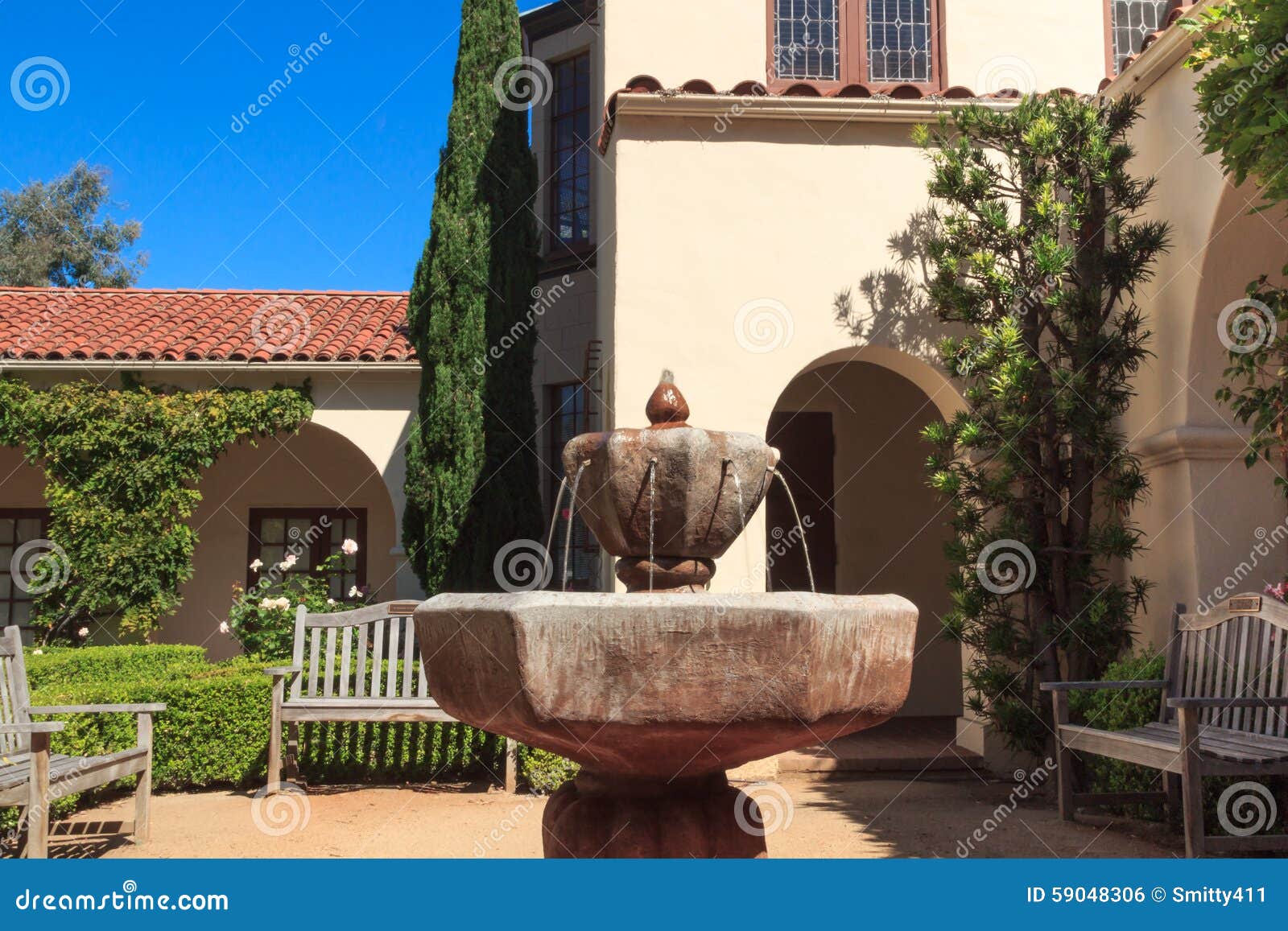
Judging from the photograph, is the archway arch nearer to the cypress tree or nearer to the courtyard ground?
the cypress tree

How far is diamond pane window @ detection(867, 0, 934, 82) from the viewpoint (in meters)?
9.32

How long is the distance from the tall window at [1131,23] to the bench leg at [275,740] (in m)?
8.24

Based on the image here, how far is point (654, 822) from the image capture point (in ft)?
11.7

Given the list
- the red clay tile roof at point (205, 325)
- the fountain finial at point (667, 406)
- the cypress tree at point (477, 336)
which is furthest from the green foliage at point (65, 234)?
the fountain finial at point (667, 406)

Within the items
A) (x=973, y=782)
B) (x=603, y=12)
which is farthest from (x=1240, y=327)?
(x=603, y=12)

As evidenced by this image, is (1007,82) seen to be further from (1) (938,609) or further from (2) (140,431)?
(2) (140,431)

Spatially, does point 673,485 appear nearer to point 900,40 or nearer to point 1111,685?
point 1111,685

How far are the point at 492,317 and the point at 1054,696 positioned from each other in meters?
6.28

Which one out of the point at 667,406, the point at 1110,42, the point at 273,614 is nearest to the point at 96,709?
the point at 667,406

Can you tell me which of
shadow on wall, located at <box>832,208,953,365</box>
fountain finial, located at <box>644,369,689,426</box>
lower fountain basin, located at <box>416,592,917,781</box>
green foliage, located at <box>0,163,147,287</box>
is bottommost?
lower fountain basin, located at <box>416,592,917,781</box>

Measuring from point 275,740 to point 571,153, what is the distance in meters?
7.95

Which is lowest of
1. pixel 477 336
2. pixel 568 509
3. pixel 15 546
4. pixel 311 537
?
Result: pixel 15 546

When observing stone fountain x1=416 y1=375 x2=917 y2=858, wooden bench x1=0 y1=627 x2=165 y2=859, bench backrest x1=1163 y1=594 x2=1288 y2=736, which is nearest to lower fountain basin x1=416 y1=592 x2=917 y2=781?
stone fountain x1=416 y1=375 x2=917 y2=858

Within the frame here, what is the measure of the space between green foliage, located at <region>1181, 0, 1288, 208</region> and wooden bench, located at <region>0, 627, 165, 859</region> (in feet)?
19.5
